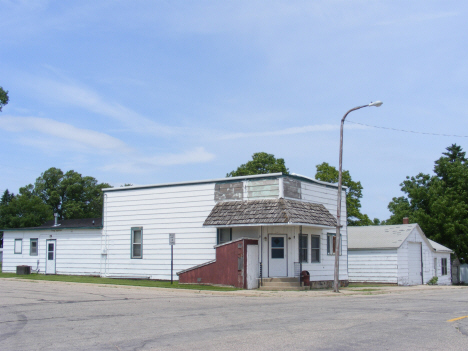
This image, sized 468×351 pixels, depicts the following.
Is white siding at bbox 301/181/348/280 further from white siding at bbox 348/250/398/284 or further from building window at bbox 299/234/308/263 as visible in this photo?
white siding at bbox 348/250/398/284

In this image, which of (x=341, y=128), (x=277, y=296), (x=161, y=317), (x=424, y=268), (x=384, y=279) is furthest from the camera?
(x=424, y=268)

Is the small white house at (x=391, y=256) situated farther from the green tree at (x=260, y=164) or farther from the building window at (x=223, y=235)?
the green tree at (x=260, y=164)

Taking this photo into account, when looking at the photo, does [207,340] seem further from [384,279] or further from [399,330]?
[384,279]

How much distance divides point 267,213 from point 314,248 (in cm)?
400

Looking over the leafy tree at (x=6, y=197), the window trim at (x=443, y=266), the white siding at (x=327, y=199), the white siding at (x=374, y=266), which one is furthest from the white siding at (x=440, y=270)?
the leafy tree at (x=6, y=197)

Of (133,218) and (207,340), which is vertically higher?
(133,218)

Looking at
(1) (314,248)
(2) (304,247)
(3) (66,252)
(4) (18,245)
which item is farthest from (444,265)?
→ (4) (18,245)

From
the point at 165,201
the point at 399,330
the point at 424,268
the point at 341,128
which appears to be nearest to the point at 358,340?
the point at 399,330

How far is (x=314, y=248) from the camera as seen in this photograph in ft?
84.8

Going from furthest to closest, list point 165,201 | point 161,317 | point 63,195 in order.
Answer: point 63,195, point 165,201, point 161,317

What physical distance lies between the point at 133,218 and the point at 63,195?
54639mm

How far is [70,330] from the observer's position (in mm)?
10438

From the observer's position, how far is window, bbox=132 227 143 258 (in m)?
28.3

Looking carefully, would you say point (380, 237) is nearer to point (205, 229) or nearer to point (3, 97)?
point (205, 229)
